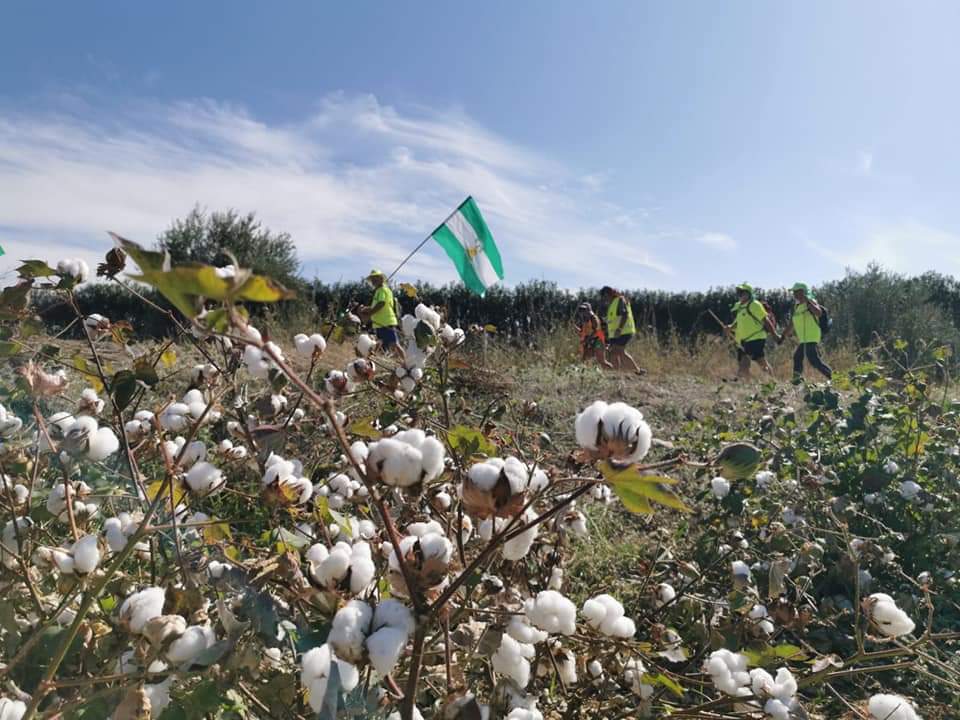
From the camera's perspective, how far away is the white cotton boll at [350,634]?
0.61 meters

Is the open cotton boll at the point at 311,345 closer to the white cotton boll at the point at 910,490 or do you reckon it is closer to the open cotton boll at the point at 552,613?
the open cotton boll at the point at 552,613

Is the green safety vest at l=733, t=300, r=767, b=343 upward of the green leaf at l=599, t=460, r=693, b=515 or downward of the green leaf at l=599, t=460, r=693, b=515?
upward

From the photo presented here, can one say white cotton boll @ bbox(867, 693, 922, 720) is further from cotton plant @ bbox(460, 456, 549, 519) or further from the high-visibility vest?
the high-visibility vest

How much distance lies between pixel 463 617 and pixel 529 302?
49.7ft

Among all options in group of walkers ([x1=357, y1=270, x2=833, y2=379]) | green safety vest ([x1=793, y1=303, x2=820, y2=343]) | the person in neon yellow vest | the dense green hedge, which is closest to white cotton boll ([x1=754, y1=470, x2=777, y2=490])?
group of walkers ([x1=357, y1=270, x2=833, y2=379])

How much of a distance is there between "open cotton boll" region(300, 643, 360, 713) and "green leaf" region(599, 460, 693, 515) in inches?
12.6

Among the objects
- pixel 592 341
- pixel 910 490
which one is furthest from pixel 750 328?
pixel 910 490

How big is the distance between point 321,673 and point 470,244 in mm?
3601

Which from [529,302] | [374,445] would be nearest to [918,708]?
[374,445]

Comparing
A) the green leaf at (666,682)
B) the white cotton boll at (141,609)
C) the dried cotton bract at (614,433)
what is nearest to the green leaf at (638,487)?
the dried cotton bract at (614,433)

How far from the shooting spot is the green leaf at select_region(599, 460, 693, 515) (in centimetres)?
60

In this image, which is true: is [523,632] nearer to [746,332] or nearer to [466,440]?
[466,440]

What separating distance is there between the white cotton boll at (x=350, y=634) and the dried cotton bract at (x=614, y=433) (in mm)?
274

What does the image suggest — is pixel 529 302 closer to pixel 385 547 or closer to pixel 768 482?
pixel 768 482
